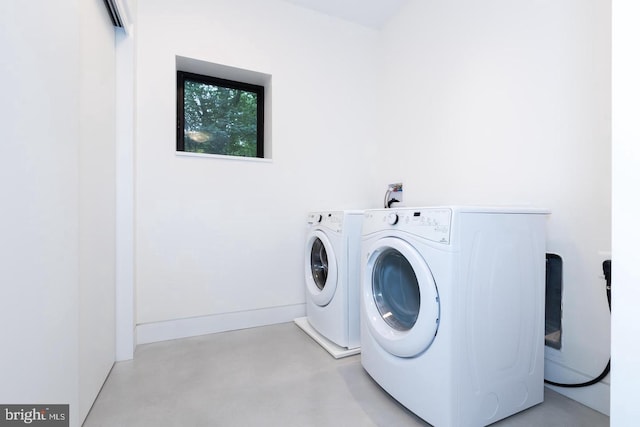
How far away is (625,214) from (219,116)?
2.43 meters

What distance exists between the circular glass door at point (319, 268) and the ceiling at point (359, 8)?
6.23ft

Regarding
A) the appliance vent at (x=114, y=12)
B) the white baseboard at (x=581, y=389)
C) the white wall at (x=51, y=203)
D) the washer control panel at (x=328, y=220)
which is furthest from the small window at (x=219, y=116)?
the white baseboard at (x=581, y=389)

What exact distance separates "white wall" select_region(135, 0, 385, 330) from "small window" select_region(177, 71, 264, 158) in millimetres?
266

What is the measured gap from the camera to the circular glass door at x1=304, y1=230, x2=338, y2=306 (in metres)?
1.83

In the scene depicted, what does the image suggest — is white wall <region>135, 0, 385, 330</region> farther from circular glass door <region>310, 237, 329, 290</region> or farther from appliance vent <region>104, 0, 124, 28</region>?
appliance vent <region>104, 0, 124, 28</region>

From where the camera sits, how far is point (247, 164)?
2215 millimetres

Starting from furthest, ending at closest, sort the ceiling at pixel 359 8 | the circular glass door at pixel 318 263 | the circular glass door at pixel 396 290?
the ceiling at pixel 359 8 → the circular glass door at pixel 318 263 → the circular glass door at pixel 396 290

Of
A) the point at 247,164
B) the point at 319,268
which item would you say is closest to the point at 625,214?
the point at 319,268

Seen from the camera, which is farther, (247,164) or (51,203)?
(247,164)

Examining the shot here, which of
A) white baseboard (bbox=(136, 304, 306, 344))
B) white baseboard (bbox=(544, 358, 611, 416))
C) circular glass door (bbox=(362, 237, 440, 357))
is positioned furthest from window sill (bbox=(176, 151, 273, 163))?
white baseboard (bbox=(544, 358, 611, 416))

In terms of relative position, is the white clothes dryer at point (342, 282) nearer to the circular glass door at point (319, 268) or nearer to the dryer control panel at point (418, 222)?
the circular glass door at point (319, 268)

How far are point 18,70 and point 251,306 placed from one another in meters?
1.86

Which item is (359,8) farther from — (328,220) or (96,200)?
(96,200)

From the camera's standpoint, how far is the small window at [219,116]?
229 centimetres
